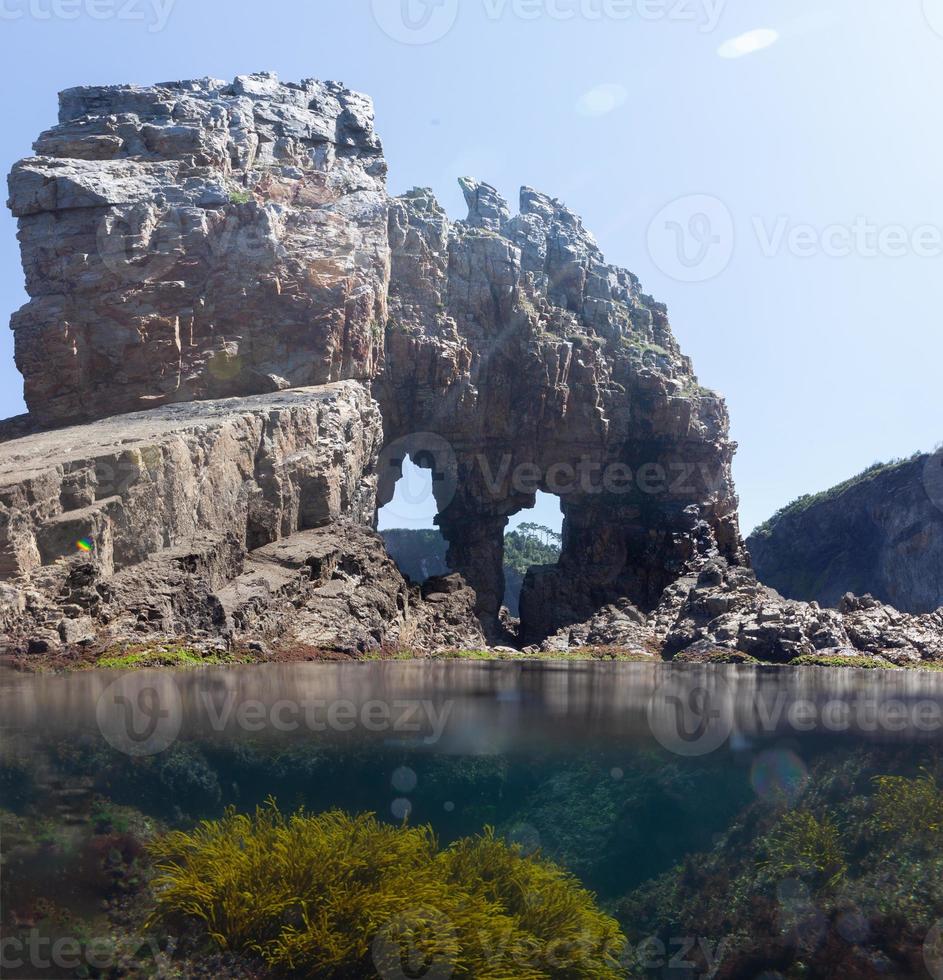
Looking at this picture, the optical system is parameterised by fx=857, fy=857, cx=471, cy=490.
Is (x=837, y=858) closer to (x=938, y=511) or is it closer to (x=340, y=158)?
(x=340, y=158)

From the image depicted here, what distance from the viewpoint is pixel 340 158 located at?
A: 194 feet

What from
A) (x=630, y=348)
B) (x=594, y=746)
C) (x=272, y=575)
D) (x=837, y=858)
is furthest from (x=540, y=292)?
(x=837, y=858)

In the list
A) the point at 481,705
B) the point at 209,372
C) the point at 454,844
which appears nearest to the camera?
the point at 454,844

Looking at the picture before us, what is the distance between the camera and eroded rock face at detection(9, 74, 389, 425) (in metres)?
46.6

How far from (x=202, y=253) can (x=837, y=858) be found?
152 feet
